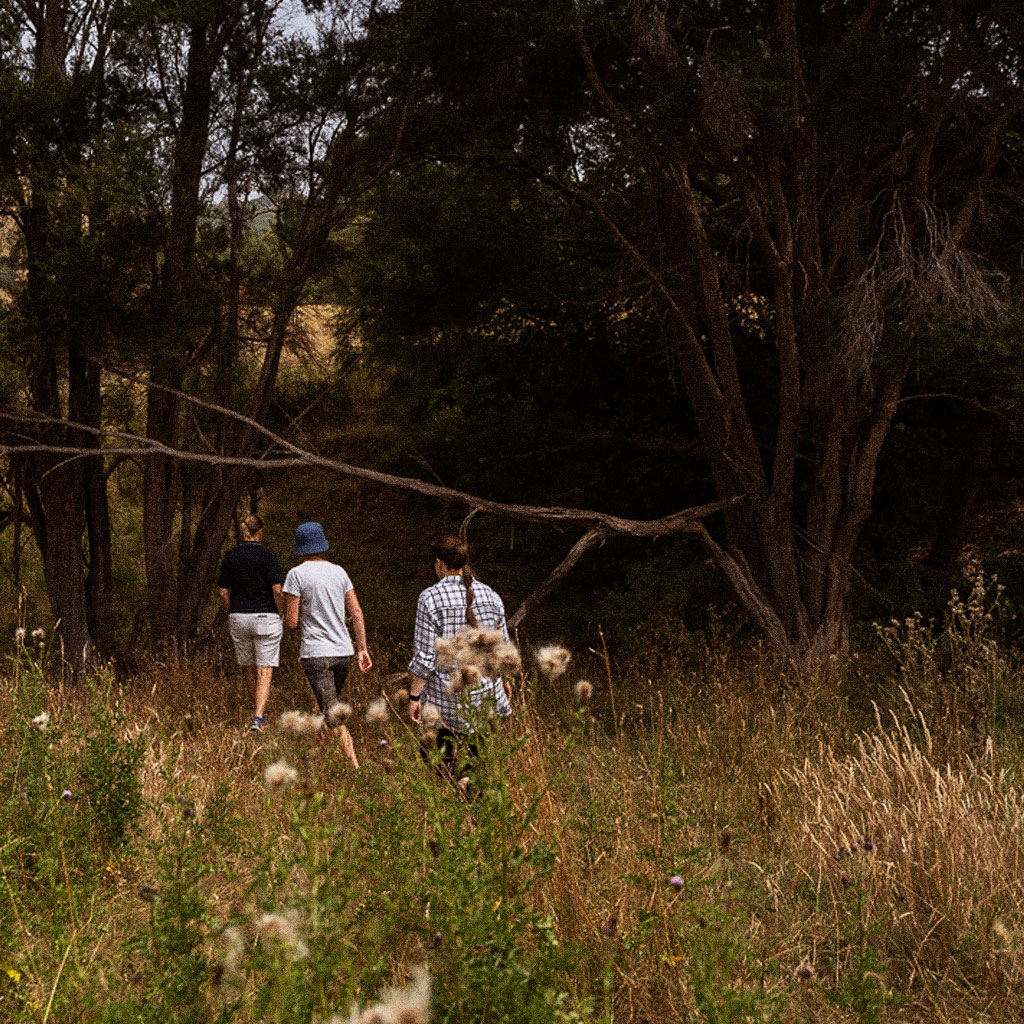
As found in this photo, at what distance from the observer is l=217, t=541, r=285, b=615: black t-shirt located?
7.32m

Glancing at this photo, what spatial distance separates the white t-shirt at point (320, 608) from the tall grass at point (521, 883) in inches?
33.0

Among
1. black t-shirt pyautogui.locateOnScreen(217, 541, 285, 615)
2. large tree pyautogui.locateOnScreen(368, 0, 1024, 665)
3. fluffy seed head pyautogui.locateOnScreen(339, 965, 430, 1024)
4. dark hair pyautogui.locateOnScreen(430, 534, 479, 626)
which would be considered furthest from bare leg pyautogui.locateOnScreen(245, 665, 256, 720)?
fluffy seed head pyautogui.locateOnScreen(339, 965, 430, 1024)

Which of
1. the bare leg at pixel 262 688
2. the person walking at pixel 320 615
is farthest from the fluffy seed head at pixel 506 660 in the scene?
the bare leg at pixel 262 688

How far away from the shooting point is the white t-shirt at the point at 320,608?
6.35m

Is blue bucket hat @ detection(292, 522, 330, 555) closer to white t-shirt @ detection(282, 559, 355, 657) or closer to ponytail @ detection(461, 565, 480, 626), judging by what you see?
white t-shirt @ detection(282, 559, 355, 657)

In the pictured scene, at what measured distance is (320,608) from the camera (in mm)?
6340

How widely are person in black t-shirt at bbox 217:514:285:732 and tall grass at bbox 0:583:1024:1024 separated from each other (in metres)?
1.35

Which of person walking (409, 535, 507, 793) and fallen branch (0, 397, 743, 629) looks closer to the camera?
person walking (409, 535, 507, 793)

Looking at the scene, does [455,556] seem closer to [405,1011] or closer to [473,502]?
[473,502]

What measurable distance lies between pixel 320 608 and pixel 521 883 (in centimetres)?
337

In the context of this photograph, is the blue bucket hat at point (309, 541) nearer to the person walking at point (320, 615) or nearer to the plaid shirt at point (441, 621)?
the person walking at point (320, 615)

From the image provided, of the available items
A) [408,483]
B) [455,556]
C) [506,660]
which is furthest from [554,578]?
[506,660]

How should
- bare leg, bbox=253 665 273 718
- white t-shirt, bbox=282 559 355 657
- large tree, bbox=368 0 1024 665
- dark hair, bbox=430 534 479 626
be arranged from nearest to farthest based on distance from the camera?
dark hair, bbox=430 534 479 626 → white t-shirt, bbox=282 559 355 657 → bare leg, bbox=253 665 273 718 → large tree, bbox=368 0 1024 665

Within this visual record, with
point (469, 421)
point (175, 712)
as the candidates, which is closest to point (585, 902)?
point (175, 712)
